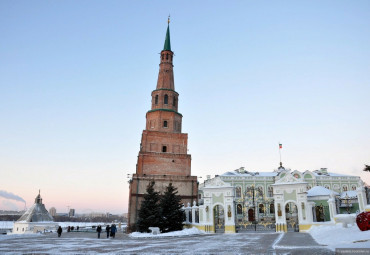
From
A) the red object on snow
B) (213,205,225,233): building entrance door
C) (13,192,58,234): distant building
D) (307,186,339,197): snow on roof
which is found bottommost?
(13,192,58,234): distant building

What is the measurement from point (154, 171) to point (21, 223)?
34.2m

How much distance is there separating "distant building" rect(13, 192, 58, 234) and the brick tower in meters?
27.2

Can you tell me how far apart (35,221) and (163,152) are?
33.4 metres

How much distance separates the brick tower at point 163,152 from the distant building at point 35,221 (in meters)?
27.2

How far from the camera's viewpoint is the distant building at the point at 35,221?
4947 centimetres

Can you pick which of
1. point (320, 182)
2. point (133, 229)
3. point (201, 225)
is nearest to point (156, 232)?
point (201, 225)

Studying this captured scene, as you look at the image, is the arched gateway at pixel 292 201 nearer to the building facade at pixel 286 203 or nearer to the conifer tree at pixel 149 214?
the building facade at pixel 286 203

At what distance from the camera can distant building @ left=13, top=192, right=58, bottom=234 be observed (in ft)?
162

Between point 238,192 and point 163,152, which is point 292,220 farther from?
point 163,152

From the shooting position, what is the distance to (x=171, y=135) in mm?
37000

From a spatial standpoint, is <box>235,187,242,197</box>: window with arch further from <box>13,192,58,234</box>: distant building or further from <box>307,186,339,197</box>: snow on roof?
<box>13,192,58,234</box>: distant building

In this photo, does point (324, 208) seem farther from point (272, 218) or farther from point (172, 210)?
point (272, 218)

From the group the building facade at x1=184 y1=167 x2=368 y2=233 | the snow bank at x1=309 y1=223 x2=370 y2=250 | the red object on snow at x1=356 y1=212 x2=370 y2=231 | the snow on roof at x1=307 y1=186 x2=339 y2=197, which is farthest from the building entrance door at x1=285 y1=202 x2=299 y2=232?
the red object on snow at x1=356 y1=212 x2=370 y2=231

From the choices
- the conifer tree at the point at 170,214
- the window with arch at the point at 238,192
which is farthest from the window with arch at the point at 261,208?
the conifer tree at the point at 170,214
